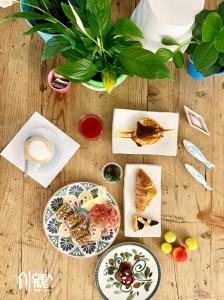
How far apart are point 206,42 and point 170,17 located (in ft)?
0.36

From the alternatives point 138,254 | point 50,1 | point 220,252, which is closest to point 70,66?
point 50,1

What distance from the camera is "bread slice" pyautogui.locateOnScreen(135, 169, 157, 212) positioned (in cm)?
125

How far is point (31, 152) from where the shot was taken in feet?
3.96

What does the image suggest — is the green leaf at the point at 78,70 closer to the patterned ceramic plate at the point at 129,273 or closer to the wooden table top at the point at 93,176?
the wooden table top at the point at 93,176

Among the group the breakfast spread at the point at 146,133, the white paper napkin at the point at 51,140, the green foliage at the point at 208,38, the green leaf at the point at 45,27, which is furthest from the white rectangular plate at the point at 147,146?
the green leaf at the point at 45,27

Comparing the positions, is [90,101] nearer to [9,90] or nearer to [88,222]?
[9,90]

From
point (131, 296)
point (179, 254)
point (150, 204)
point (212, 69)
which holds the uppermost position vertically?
point (212, 69)

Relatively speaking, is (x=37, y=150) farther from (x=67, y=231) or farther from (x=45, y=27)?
(x=45, y=27)

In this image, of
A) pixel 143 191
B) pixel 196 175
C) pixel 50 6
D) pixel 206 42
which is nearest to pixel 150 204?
pixel 143 191

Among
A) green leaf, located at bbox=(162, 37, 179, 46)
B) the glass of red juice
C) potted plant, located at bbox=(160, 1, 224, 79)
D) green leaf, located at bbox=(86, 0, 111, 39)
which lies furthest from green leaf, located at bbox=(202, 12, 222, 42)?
the glass of red juice

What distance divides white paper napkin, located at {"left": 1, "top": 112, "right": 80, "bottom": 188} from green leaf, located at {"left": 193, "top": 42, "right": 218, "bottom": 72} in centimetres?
44

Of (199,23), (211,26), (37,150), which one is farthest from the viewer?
(37,150)

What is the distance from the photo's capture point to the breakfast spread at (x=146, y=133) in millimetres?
1263
